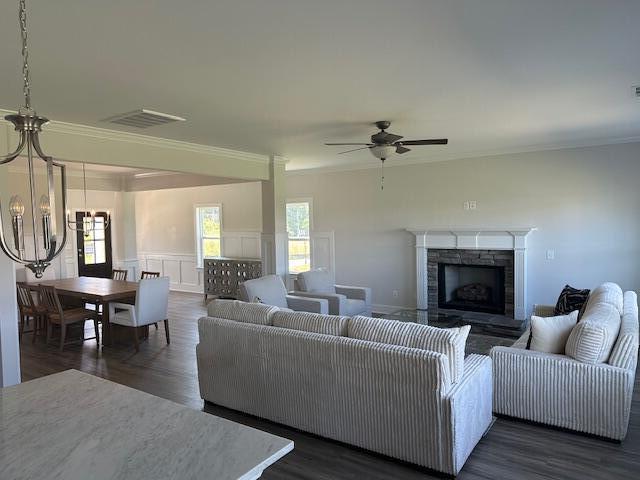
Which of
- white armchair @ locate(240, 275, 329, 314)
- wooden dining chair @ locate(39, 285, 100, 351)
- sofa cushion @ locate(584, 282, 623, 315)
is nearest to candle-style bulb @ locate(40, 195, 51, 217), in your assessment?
white armchair @ locate(240, 275, 329, 314)

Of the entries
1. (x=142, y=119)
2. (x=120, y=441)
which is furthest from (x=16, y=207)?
(x=142, y=119)

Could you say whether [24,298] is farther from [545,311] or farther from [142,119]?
[545,311]

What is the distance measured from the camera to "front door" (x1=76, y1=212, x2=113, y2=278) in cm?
945

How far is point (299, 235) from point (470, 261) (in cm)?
333

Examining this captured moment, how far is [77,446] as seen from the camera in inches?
56.5

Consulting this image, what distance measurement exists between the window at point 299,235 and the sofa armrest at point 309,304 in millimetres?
3013

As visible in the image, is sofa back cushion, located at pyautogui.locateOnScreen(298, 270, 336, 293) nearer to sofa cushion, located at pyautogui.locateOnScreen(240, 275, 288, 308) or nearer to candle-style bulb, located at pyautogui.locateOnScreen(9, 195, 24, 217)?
sofa cushion, located at pyautogui.locateOnScreen(240, 275, 288, 308)

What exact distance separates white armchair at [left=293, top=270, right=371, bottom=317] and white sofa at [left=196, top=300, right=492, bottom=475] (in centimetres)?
236

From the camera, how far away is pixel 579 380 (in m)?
3.24

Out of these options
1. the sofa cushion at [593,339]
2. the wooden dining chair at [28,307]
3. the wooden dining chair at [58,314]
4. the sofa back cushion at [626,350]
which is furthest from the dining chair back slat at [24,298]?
the sofa back cushion at [626,350]

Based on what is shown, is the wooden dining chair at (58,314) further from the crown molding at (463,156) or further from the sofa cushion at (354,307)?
the crown molding at (463,156)

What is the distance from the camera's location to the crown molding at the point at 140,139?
4422 mm

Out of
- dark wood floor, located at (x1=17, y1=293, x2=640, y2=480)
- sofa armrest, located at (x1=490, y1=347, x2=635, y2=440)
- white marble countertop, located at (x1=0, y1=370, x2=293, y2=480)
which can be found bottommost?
dark wood floor, located at (x1=17, y1=293, x2=640, y2=480)

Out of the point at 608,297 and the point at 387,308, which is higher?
the point at 608,297
